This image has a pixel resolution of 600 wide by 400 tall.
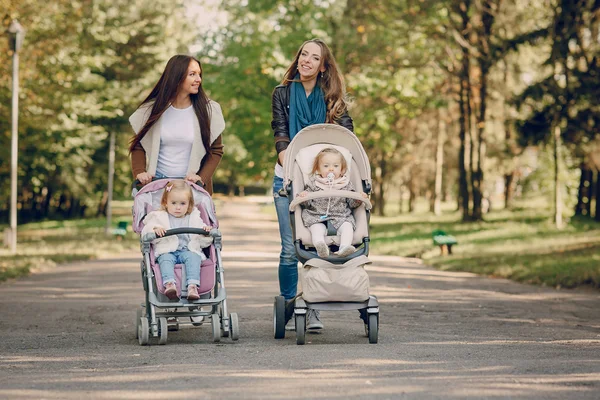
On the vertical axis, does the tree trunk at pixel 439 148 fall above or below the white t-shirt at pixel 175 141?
above

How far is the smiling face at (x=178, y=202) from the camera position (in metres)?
8.32

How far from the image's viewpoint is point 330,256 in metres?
8.03

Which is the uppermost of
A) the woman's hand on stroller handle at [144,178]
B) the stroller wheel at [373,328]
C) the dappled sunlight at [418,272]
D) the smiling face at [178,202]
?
the woman's hand on stroller handle at [144,178]

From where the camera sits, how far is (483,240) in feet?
90.8

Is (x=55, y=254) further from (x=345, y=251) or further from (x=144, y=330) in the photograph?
(x=345, y=251)

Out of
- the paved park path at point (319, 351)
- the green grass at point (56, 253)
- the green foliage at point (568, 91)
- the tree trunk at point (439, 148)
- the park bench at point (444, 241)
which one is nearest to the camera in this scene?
the paved park path at point (319, 351)

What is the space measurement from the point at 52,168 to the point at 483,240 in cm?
1847

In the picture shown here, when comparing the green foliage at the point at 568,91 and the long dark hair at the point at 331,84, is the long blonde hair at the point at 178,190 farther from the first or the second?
the green foliage at the point at 568,91

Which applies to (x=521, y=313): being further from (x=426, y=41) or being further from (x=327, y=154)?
(x=426, y=41)

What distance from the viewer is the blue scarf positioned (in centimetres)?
882

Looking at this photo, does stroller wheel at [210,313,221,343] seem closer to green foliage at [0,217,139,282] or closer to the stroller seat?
the stroller seat

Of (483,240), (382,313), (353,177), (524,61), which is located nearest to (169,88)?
(353,177)

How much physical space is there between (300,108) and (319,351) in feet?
7.99

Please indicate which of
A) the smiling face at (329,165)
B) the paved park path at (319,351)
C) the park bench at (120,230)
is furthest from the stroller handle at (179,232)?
the park bench at (120,230)
